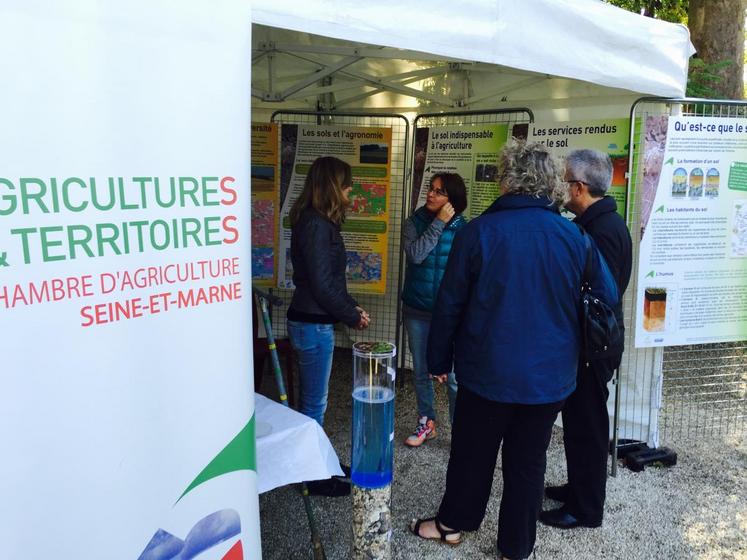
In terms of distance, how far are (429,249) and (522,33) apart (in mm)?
1281

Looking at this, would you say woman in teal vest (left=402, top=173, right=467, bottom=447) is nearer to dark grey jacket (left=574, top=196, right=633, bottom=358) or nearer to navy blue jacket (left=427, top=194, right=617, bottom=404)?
dark grey jacket (left=574, top=196, right=633, bottom=358)

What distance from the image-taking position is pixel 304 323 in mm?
2857

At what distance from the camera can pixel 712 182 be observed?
320 centimetres

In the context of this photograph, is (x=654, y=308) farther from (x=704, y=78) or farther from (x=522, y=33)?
(x=704, y=78)

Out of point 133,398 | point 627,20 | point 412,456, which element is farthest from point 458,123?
point 133,398

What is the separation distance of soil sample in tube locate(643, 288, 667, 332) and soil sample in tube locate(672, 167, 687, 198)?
0.53 m

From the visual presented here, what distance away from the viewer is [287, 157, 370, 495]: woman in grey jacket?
273cm

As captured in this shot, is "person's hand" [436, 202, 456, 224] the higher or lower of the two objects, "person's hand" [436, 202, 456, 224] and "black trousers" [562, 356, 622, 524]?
the higher

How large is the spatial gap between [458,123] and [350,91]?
1095 millimetres

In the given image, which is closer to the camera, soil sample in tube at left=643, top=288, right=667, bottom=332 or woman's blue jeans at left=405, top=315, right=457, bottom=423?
soil sample in tube at left=643, top=288, right=667, bottom=332

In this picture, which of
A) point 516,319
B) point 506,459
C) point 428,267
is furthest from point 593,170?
Result: point 506,459

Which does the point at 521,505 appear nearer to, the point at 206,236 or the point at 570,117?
the point at 206,236

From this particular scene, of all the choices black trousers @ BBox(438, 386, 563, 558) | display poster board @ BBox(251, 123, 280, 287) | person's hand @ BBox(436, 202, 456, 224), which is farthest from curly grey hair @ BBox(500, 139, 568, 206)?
display poster board @ BBox(251, 123, 280, 287)

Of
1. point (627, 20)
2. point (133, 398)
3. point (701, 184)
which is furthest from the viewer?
point (701, 184)
